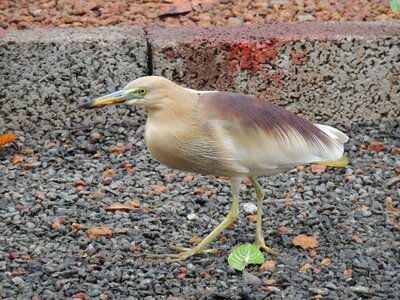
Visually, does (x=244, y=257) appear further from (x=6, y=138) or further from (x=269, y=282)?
(x=6, y=138)

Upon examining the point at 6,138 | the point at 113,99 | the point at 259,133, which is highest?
the point at 113,99

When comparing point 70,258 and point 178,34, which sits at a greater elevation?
point 178,34

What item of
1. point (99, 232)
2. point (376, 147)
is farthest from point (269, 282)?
point (376, 147)

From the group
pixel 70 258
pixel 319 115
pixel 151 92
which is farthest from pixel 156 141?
pixel 319 115

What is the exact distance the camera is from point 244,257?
14.6ft

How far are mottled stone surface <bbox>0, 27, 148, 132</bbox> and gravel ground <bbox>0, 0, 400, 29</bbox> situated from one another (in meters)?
0.45

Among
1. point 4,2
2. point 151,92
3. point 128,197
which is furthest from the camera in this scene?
point 4,2

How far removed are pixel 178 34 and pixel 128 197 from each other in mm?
1229

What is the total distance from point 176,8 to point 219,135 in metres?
2.35

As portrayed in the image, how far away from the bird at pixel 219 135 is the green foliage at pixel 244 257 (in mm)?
122

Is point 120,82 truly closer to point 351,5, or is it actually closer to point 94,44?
point 94,44

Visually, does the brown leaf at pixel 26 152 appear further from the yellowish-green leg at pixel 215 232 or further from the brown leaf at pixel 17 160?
the yellowish-green leg at pixel 215 232

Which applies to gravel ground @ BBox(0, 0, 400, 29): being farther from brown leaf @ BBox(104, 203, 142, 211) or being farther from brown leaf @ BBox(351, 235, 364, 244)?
brown leaf @ BBox(351, 235, 364, 244)

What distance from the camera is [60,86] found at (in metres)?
5.85
